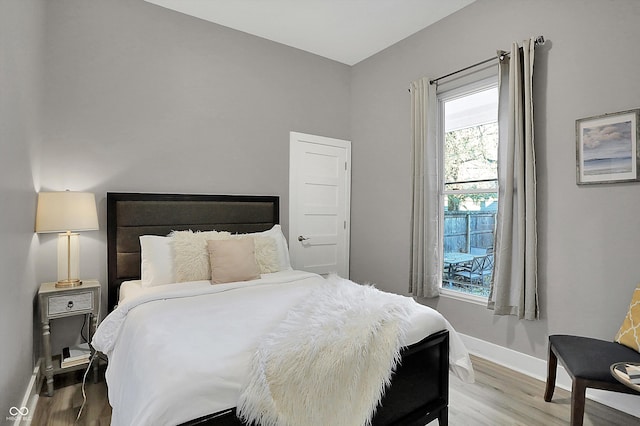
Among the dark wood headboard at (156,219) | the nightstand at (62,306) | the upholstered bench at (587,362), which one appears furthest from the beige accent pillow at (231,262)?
the upholstered bench at (587,362)

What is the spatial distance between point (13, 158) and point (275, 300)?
158 centimetres

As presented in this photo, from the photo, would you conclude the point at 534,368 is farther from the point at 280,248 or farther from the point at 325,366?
the point at 280,248

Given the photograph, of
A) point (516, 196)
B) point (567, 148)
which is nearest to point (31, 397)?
point (516, 196)

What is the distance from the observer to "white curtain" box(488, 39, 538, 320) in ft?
8.39

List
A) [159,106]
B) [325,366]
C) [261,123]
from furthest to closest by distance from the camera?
[261,123], [159,106], [325,366]

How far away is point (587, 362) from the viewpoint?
1.88 metres

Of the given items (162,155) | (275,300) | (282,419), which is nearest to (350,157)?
(162,155)

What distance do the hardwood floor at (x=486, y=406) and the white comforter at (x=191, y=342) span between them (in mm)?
405

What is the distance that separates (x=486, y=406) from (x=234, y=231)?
2504 millimetres

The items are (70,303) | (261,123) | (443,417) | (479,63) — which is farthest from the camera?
(261,123)

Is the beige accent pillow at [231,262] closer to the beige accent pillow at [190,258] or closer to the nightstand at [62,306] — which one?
the beige accent pillow at [190,258]

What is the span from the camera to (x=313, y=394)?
135 cm

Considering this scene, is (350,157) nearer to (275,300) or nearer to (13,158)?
(275,300)

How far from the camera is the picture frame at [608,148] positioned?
217 cm
